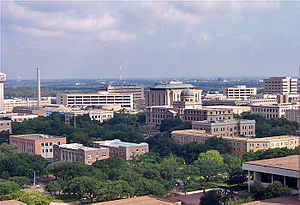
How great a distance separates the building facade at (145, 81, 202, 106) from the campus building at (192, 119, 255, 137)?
39.2 m

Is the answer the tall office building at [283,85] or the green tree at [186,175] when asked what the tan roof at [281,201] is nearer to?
the green tree at [186,175]

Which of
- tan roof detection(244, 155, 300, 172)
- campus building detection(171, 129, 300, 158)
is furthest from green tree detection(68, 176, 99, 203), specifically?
campus building detection(171, 129, 300, 158)

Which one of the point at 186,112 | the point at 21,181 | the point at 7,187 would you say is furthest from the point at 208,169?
the point at 186,112

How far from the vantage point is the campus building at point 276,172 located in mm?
46000

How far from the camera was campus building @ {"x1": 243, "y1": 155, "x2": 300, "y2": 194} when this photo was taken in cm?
4600

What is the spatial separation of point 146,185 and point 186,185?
8.33 m

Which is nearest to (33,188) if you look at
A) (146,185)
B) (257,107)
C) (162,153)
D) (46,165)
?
(46,165)

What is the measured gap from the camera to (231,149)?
2975 inches

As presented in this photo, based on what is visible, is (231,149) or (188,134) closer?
(231,149)

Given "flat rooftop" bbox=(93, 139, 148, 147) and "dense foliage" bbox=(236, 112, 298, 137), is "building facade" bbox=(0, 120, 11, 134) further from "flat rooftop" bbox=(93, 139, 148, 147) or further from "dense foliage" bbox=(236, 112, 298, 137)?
"dense foliage" bbox=(236, 112, 298, 137)

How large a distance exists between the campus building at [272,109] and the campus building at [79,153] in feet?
176

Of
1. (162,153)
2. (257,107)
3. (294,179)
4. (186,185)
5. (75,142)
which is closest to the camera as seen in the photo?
(294,179)

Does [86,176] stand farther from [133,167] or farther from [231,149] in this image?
[231,149]

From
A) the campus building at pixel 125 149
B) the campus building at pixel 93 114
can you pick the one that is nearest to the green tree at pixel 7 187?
the campus building at pixel 125 149
